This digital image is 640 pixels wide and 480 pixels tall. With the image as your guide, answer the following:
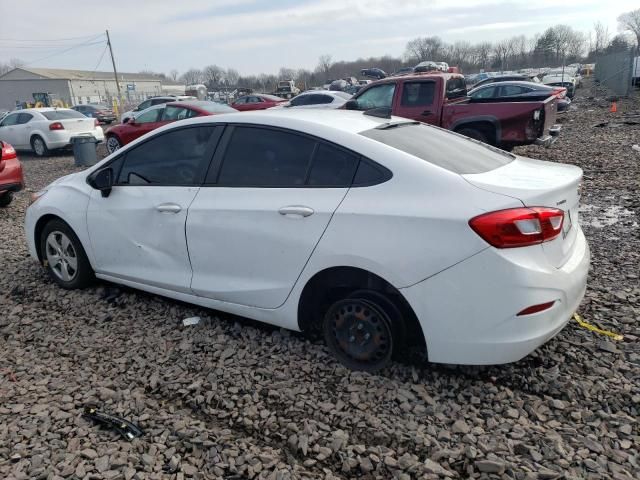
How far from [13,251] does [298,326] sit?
4.44 m

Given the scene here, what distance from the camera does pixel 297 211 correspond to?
2951 millimetres

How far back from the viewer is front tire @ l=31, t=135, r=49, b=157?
49.3 ft

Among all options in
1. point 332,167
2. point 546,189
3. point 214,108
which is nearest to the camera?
point 546,189

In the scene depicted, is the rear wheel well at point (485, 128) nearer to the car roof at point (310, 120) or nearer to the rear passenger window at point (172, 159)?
the car roof at point (310, 120)

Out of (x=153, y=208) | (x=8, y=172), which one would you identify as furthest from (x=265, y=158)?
(x=8, y=172)

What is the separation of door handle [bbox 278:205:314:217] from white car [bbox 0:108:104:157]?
1374 cm

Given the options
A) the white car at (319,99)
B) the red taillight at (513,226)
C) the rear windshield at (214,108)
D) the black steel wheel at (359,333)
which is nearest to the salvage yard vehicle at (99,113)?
the white car at (319,99)

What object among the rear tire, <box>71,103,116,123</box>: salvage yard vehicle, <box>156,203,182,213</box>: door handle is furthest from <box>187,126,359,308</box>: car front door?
<box>71,103,116,123</box>: salvage yard vehicle

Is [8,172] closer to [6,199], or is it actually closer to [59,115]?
[6,199]

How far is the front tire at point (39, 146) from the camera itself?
592 inches

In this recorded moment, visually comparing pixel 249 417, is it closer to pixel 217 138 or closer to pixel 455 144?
pixel 217 138

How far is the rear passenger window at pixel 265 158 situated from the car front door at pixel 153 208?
220 millimetres

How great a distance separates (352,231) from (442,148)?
0.90 m

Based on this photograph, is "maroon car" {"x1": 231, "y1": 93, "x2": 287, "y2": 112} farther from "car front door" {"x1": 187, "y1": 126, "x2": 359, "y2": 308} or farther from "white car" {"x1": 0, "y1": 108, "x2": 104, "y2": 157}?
"car front door" {"x1": 187, "y1": 126, "x2": 359, "y2": 308}
